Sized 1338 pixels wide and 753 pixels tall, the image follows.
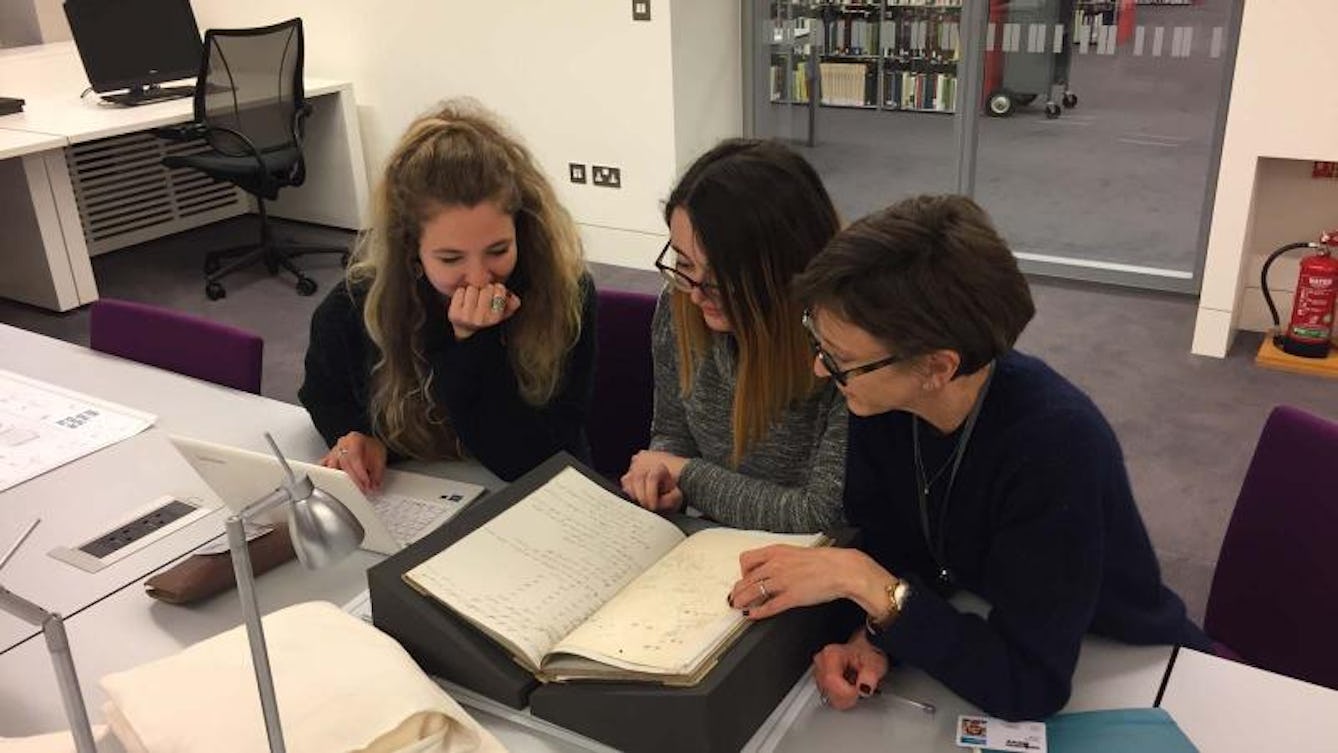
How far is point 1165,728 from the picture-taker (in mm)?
1124

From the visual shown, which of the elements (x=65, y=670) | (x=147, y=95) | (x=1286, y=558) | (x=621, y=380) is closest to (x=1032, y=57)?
(x=621, y=380)

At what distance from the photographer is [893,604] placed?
1.21 m

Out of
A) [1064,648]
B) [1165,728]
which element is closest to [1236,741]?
[1165,728]

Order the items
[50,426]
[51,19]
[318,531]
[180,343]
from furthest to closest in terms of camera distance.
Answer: [51,19]
[180,343]
[50,426]
[318,531]

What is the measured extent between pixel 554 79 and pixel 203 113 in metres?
1.43

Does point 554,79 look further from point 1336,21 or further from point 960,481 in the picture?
point 960,481

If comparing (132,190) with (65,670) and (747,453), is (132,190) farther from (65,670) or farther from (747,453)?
(65,670)

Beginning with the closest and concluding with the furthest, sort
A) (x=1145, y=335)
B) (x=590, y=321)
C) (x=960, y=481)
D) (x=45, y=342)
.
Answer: (x=960, y=481) → (x=590, y=321) → (x=45, y=342) → (x=1145, y=335)

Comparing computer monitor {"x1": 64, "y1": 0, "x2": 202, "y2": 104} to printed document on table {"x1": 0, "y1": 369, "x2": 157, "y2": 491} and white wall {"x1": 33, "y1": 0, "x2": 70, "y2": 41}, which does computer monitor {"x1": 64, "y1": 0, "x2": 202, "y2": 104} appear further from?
printed document on table {"x1": 0, "y1": 369, "x2": 157, "y2": 491}

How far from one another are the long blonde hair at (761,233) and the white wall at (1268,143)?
253cm

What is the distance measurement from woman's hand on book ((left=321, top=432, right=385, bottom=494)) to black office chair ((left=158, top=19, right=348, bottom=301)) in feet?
10.2

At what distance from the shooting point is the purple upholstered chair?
1.47 metres

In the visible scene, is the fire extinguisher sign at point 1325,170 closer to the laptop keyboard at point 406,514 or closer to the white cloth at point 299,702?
the laptop keyboard at point 406,514

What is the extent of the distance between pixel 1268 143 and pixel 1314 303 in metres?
Result: 0.56
